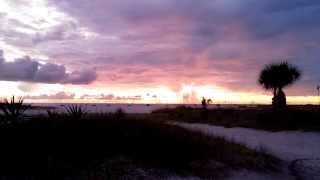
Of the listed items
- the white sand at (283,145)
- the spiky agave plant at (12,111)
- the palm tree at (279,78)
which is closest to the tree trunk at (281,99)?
the palm tree at (279,78)

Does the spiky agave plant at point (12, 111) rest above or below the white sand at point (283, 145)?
above

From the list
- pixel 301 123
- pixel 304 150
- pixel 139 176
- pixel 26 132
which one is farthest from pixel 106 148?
pixel 301 123

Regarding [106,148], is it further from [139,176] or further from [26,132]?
[26,132]

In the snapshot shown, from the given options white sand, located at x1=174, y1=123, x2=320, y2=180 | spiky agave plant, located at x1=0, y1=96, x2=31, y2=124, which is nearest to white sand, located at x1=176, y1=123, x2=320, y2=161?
white sand, located at x1=174, y1=123, x2=320, y2=180

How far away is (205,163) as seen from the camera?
51.0ft

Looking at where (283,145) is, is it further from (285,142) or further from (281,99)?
(281,99)

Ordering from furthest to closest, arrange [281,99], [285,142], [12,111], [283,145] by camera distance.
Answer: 1. [281,99]
2. [285,142]
3. [283,145]
4. [12,111]

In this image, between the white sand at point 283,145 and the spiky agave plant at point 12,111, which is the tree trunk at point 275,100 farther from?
the spiky agave plant at point 12,111

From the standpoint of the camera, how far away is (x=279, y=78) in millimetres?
43531

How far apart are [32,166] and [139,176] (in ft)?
10.4

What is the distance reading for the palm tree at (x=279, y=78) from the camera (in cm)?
4331

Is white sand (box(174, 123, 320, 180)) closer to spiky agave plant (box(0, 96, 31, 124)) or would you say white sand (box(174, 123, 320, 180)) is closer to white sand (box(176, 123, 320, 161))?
white sand (box(176, 123, 320, 161))

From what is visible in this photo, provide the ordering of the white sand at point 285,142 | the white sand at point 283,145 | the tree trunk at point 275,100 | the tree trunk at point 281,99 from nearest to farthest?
the white sand at point 283,145
the white sand at point 285,142
the tree trunk at point 281,99
the tree trunk at point 275,100

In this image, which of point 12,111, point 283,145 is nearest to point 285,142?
point 283,145
